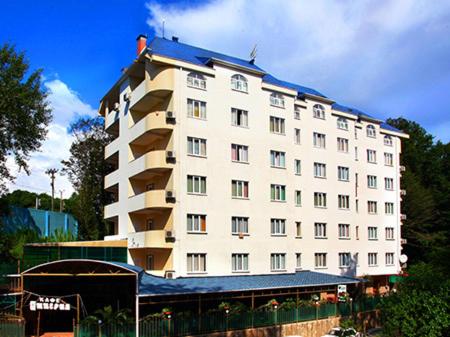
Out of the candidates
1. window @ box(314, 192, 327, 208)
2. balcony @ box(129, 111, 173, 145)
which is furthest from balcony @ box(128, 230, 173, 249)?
window @ box(314, 192, 327, 208)

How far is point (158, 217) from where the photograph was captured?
115 feet

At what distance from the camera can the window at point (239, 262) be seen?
35.0 m

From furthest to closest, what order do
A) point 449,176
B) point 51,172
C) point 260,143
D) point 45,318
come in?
point 51,172, point 449,176, point 260,143, point 45,318

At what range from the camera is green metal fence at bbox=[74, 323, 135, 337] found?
2469 cm

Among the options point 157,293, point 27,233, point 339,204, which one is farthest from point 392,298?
point 27,233

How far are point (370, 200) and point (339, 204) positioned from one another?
5.07 meters

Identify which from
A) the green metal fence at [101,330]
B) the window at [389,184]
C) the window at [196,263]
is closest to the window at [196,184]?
the window at [196,263]

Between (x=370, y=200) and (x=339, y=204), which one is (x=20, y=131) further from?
(x=370, y=200)

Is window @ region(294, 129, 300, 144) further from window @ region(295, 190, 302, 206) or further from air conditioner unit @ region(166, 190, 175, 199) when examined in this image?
air conditioner unit @ region(166, 190, 175, 199)

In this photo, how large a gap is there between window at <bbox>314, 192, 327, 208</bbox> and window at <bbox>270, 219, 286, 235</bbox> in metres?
5.53

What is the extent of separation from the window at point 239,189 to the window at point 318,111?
38.3 ft

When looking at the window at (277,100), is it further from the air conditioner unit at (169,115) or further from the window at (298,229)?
the window at (298,229)

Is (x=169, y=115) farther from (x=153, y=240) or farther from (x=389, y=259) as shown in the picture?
(x=389, y=259)

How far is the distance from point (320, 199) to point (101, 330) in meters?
24.3
